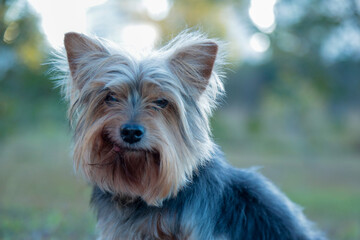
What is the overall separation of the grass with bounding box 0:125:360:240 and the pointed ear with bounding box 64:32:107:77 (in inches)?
43.9

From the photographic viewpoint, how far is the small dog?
4.14 m

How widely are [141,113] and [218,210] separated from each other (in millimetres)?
1280

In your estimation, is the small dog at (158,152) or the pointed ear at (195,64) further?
the pointed ear at (195,64)

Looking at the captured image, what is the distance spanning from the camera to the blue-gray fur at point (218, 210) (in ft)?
13.9

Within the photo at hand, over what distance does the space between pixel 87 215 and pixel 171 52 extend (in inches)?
196

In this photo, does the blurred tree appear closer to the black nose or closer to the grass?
the grass

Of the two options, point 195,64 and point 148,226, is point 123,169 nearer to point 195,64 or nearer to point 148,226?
point 148,226

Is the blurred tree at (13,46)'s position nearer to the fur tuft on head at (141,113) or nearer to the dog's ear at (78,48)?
the dog's ear at (78,48)

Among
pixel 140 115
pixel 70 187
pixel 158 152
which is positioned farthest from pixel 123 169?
pixel 70 187

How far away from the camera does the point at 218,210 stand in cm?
440

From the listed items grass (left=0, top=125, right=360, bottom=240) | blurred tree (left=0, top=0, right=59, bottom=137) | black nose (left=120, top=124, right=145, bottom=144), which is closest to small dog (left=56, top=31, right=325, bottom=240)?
black nose (left=120, top=124, right=145, bottom=144)

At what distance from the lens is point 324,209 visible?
10445 millimetres

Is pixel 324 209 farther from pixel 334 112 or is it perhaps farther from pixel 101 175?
pixel 334 112

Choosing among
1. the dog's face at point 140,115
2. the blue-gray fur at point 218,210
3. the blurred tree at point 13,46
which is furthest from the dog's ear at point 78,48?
the blurred tree at point 13,46
